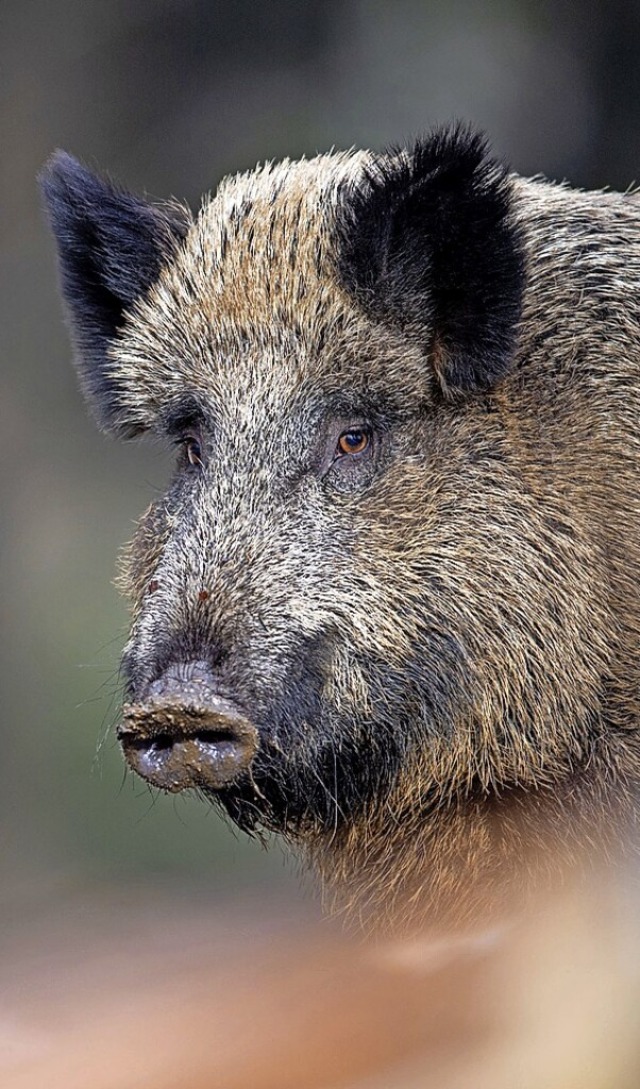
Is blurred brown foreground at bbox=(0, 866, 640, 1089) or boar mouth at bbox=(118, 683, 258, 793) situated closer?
blurred brown foreground at bbox=(0, 866, 640, 1089)

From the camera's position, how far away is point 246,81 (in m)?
8.01

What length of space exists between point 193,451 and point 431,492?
21.0 inches

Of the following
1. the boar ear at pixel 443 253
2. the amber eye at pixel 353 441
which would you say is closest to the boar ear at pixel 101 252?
the boar ear at pixel 443 253

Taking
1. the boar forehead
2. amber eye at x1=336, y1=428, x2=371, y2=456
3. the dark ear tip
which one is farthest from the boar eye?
the dark ear tip

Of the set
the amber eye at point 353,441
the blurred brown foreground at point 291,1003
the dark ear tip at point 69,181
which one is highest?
the dark ear tip at point 69,181

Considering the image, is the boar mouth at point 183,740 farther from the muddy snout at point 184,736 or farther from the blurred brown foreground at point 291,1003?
the blurred brown foreground at point 291,1003

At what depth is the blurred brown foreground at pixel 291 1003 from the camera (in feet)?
3.95

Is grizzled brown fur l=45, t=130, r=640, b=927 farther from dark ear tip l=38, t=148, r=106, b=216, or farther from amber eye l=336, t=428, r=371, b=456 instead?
dark ear tip l=38, t=148, r=106, b=216

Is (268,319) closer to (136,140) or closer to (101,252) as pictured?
(101,252)

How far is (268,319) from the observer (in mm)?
2930

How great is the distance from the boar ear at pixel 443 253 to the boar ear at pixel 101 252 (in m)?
0.56

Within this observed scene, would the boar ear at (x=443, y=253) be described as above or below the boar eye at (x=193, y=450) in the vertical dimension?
above

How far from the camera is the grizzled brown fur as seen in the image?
2.82 metres

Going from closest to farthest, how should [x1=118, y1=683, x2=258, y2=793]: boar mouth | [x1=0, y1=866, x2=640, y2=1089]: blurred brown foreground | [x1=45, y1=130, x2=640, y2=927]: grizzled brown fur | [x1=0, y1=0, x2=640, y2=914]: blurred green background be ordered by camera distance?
[x1=0, y1=866, x2=640, y2=1089]: blurred brown foreground < [x1=118, y1=683, x2=258, y2=793]: boar mouth < [x1=45, y1=130, x2=640, y2=927]: grizzled brown fur < [x1=0, y1=0, x2=640, y2=914]: blurred green background
